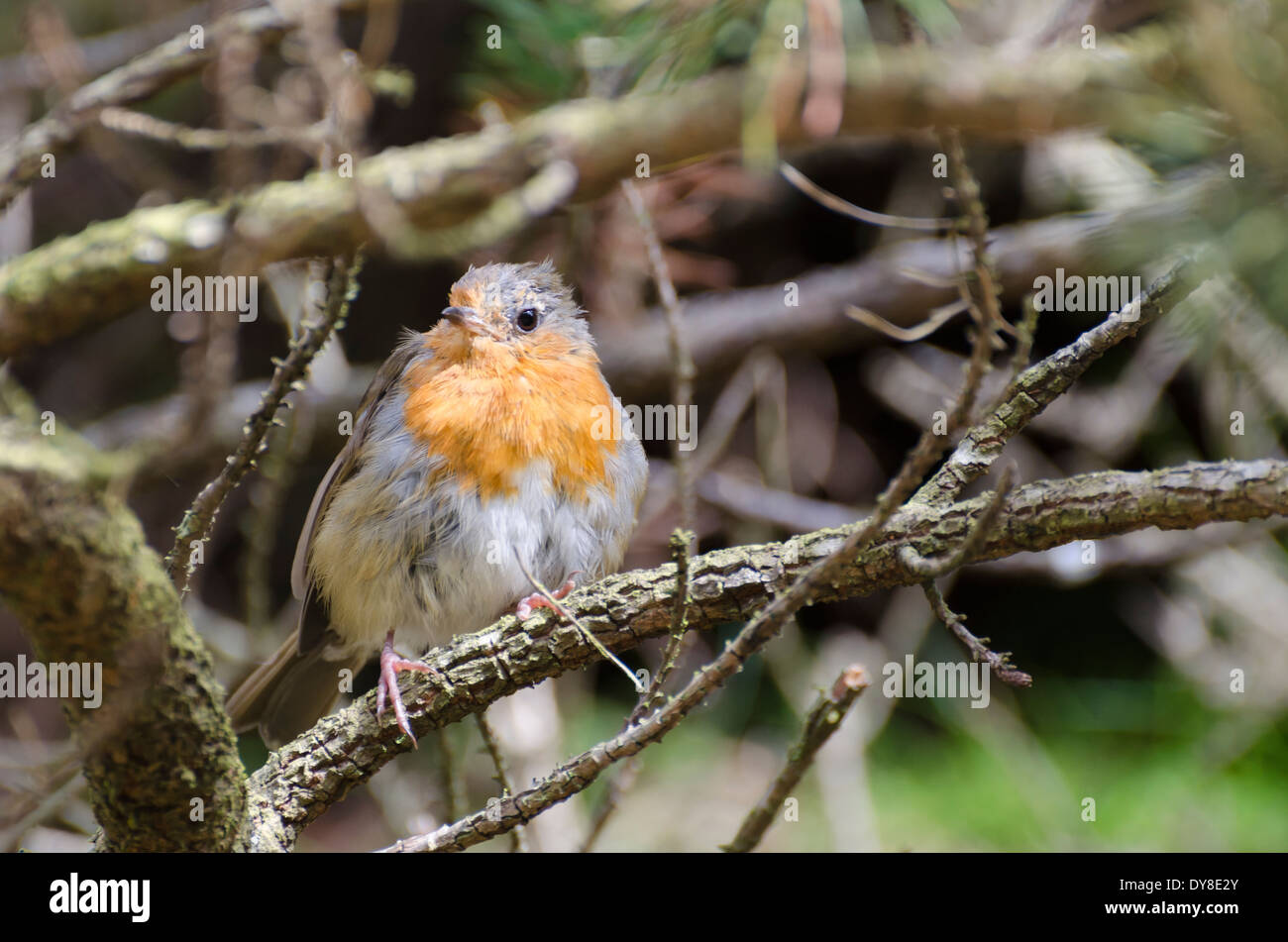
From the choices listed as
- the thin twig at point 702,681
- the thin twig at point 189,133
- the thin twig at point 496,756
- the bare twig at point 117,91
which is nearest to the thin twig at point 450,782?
the thin twig at point 496,756

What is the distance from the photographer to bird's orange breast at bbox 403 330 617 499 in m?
3.21

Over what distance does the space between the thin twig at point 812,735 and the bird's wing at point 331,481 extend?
83.7 inches

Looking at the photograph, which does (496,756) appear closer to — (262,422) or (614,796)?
(614,796)

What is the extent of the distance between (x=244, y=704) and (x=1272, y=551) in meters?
4.73

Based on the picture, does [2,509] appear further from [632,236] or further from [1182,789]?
[1182,789]

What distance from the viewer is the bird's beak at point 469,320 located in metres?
3.43

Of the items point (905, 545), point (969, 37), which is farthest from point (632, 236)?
point (905, 545)

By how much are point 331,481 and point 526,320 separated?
0.86m

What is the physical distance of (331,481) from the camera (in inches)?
141

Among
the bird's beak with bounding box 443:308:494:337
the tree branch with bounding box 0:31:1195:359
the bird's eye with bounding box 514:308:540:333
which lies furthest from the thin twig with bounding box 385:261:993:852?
the tree branch with bounding box 0:31:1195:359

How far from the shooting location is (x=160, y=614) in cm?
174

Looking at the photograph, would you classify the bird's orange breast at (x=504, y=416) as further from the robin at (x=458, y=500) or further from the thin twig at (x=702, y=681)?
the thin twig at (x=702, y=681)

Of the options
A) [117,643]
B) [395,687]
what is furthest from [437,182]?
[117,643]

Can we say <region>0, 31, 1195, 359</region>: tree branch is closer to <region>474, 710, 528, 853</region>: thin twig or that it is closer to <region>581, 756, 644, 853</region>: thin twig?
<region>474, 710, 528, 853</region>: thin twig
